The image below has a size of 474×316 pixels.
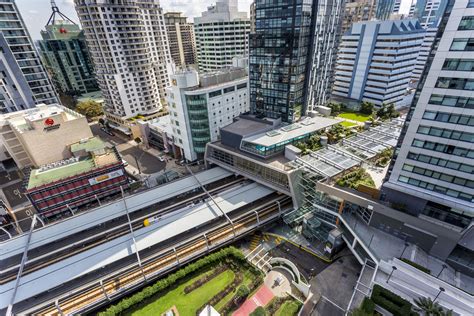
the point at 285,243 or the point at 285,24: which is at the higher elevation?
the point at 285,24

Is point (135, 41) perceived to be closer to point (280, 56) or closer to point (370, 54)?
point (280, 56)


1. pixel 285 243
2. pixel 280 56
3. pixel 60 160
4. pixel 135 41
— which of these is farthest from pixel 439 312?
pixel 135 41

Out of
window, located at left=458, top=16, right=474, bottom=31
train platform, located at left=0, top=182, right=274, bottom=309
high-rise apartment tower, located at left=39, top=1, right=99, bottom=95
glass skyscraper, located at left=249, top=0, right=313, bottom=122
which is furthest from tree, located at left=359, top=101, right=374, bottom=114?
high-rise apartment tower, located at left=39, top=1, right=99, bottom=95

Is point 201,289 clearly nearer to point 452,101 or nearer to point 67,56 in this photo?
point 452,101

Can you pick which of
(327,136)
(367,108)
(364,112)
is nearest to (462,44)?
(327,136)

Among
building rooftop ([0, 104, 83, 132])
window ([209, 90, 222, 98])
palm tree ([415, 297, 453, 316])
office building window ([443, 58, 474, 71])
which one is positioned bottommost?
palm tree ([415, 297, 453, 316])

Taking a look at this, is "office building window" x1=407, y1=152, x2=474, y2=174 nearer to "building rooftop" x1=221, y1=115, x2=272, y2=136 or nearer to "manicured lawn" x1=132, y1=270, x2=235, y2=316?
"building rooftop" x1=221, y1=115, x2=272, y2=136
